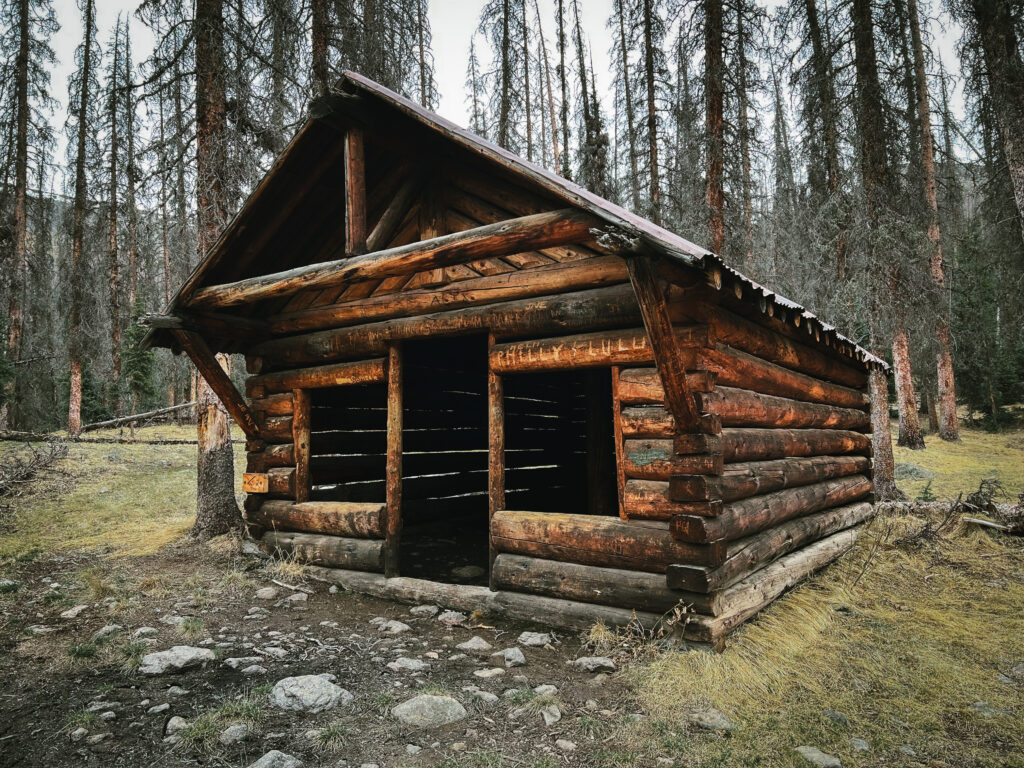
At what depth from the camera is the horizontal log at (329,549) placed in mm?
5762

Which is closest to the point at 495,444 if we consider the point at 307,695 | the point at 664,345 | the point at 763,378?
the point at 664,345

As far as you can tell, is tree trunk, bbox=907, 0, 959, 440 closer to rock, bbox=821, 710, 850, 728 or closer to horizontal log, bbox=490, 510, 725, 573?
horizontal log, bbox=490, 510, 725, 573

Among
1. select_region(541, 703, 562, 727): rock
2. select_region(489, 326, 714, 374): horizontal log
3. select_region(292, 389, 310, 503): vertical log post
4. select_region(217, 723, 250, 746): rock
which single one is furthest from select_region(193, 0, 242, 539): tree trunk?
select_region(541, 703, 562, 727): rock

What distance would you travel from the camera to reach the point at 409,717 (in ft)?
10.4

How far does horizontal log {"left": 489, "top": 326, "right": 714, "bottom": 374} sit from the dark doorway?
2773 mm

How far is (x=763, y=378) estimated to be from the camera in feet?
17.8

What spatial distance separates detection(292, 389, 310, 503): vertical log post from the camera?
6594 millimetres

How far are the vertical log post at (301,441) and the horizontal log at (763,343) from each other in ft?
14.9

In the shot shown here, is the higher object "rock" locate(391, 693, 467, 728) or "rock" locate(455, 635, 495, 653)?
"rock" locate(391, 693, 467, 728)

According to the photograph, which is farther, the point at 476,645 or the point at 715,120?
the point at 715,120

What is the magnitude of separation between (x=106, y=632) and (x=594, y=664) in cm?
386

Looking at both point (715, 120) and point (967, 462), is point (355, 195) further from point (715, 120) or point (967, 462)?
point (967, 462)

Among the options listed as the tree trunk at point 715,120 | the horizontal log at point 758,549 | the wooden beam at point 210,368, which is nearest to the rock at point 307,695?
the horizontal log at point 758,549

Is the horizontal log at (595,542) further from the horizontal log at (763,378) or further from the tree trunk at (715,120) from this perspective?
the tree trunk at (715,120)
